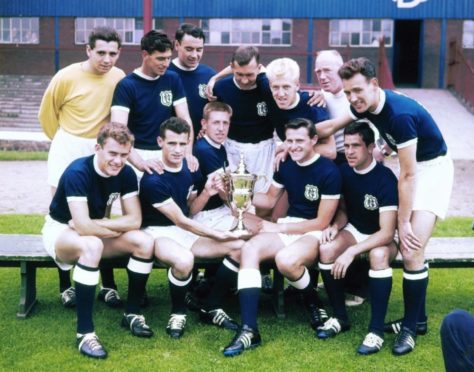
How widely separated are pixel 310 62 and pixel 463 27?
241 inches

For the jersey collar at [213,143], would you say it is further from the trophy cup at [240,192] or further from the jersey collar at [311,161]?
the jersey collar at [311,161]

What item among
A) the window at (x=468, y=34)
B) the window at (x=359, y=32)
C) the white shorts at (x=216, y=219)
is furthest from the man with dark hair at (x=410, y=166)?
the window at (x=468, y=34)

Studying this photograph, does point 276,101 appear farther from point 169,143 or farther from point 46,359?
point 46,359

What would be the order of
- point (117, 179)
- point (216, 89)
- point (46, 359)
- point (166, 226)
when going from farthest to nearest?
point (216, 89)
point (166, 226)
point (117, 179)
point (46, 359)

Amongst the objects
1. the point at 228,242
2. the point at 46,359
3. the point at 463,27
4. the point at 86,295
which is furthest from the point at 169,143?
the point at 463,27

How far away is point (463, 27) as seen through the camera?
26500mm

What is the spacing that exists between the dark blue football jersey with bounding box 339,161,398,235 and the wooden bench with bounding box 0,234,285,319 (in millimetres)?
742

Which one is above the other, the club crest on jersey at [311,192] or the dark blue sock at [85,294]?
the club crest on jersey at [311,192]

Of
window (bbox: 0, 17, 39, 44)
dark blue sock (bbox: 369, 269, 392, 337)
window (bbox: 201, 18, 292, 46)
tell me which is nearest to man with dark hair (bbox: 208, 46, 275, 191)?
dark blue sock (bbox: 369, 269, 392, 337)

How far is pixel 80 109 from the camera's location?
18.3ft

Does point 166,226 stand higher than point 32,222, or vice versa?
point 166,226

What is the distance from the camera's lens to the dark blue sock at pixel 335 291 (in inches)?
195

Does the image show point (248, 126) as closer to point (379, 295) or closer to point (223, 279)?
point (223, 279)

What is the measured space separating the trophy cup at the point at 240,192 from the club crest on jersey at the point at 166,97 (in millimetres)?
848
